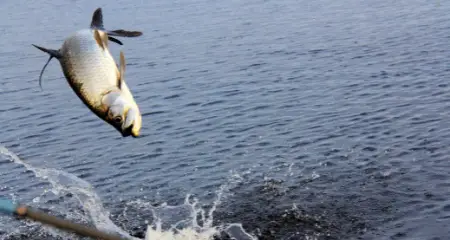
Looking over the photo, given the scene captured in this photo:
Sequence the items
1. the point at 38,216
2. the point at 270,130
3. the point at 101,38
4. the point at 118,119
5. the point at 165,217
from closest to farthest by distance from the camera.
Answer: the point at 118,119
the point at 101,38
the point at 38,216
the point at 165,217
the point at 270,130

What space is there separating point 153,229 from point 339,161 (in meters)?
6.10

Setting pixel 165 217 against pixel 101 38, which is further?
pixel 165 217

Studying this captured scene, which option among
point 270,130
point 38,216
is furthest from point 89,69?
point 270,130

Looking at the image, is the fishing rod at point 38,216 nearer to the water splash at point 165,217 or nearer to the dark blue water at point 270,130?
the water splash at point 165,217

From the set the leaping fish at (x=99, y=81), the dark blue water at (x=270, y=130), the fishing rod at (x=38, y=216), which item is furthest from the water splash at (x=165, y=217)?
the leaping fish at (x=99, y=81)

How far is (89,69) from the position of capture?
220 inches

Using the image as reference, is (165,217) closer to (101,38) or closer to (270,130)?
(270,130)

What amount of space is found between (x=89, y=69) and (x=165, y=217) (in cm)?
1316

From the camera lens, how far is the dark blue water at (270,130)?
59.6 feet

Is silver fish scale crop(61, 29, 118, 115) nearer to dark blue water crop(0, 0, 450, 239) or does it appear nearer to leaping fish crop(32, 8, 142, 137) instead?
leaping fish crop(32, 8, 142, 137)

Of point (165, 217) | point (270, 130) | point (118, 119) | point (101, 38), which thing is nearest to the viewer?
point (118, 119)

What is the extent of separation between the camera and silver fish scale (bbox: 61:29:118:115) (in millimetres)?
5559

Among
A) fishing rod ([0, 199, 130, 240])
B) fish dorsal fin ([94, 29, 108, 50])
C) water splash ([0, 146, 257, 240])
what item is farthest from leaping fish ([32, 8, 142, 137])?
water splash ([0, 146, 257, 240])

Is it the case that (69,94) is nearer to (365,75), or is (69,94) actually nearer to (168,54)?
(168,54)
